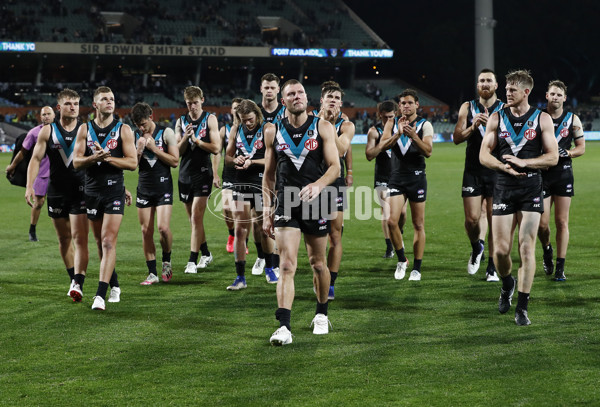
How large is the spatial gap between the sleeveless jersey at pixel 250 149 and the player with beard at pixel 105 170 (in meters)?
1.71

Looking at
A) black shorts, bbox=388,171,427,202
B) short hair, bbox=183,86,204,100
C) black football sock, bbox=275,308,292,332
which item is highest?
short hair, bbox=183,86,204,100

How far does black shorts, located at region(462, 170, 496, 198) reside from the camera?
31.7 feet

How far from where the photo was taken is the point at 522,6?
242 feet

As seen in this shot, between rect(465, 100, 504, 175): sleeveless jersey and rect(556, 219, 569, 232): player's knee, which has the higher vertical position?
rect(465, 100, 504, 175): sleeveless jersey

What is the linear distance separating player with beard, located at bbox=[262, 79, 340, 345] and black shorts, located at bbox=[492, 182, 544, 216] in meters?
1.67

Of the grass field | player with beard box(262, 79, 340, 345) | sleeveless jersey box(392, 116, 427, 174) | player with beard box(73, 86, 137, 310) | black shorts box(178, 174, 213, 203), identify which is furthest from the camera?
black shorts box(178, 174, 213, 203)

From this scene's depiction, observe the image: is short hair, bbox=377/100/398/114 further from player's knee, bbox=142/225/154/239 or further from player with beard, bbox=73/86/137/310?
player with beard, bbox=73/86/137/310

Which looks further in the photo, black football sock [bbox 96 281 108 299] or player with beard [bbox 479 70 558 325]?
black football sock [bbox 96 281 108 299]

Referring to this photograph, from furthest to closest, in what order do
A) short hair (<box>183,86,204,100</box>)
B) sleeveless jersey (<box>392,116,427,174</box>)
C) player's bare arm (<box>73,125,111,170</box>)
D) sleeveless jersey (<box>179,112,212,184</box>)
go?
sleeveless jersey (<box>179,112,212,184</box>), short hair (<box>183,86,204,100</box>), sleeveless jersey (<box>392,116,427,174</box>), player's bare arm (<box>73,125,111,170</box>)

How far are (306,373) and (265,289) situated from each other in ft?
11.4

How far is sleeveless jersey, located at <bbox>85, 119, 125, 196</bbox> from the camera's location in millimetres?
8148

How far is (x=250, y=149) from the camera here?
31.4 ft

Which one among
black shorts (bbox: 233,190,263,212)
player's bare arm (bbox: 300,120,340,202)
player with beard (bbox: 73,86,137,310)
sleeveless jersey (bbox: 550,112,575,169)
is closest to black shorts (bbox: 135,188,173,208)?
black shorts (bbox: 233,190,263,212)

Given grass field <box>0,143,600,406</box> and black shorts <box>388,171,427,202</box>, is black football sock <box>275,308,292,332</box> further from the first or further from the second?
black shorts <box>388,171,427,202</box>
